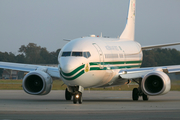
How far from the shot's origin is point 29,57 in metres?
73.6

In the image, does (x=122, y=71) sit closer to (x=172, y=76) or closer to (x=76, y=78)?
(x=76, y=78)

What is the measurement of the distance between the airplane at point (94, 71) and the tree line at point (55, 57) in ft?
→ 73.2

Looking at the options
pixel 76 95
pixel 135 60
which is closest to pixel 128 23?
pixel 135 60

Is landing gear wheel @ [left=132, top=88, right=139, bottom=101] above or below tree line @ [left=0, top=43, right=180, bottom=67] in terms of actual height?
below

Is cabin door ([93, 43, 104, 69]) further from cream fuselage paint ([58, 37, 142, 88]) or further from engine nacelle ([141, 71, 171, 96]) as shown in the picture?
engine nacelle ([141, 71, 171, 96])

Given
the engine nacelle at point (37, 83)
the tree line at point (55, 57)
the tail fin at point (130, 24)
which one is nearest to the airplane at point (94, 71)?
the engine nacelle at point (37, 83)

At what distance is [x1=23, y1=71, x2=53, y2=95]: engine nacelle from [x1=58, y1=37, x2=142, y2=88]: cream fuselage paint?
279 centimetres

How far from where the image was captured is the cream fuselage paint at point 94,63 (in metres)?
20.4

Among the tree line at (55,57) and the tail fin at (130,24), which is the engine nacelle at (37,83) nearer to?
the tail fin at (130,24)

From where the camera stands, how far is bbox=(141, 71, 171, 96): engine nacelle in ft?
73.5

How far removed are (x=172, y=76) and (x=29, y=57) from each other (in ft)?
119

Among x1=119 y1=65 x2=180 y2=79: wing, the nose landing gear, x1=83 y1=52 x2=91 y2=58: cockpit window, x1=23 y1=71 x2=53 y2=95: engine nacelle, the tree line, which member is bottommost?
the nose landing gear

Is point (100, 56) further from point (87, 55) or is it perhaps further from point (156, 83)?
point (156, 83)

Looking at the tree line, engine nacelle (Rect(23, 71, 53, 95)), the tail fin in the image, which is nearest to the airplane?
engine nacelle (Rect(23, 71, 53, 95))
